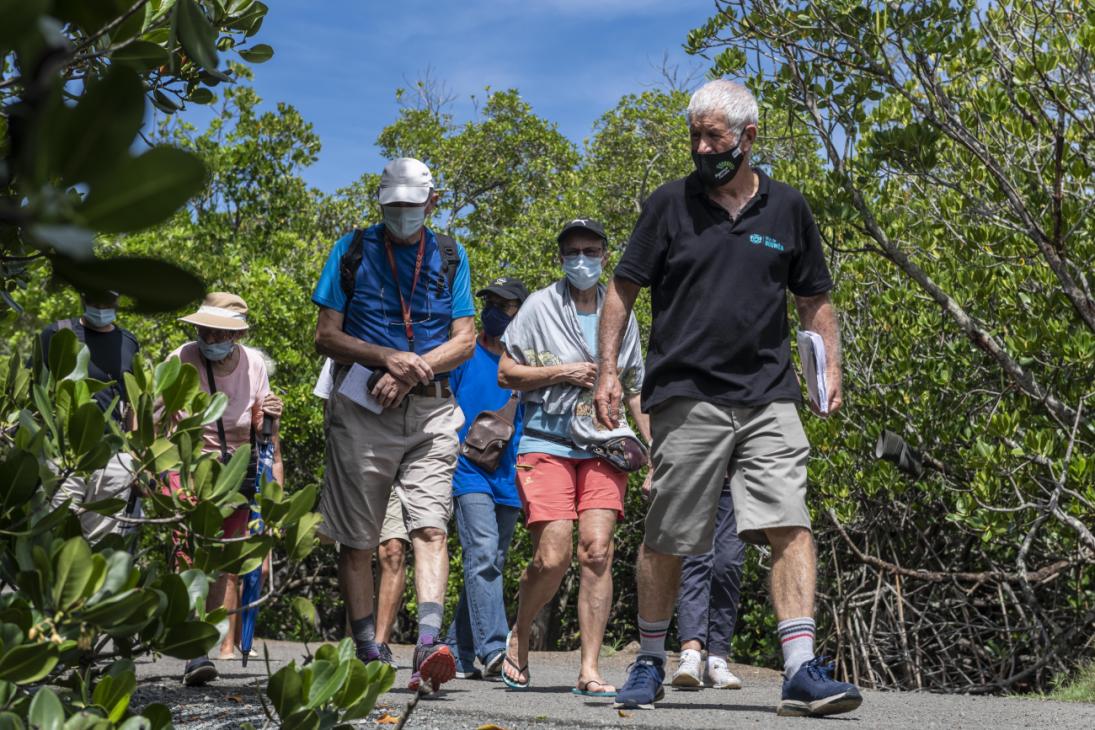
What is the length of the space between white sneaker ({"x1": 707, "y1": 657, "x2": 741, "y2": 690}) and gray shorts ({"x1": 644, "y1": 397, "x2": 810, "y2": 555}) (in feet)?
6.38

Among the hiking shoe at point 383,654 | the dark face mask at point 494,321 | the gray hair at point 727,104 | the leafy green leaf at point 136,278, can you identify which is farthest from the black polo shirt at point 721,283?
the leafy green leaf at point 136,278

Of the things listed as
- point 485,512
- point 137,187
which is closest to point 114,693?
point 137,187

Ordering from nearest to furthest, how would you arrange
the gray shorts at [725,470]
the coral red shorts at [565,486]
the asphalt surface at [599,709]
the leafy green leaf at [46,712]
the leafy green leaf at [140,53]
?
the leafy green leaf at [46,712] < the leafy green leaf at [140,53] < the asphalt surface at [599,709] < the gray shorts at [725,470] < the coral red shorts at [565,486]

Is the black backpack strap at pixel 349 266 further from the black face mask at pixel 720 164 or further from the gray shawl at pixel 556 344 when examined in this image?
the black face mask at pixel 720 164

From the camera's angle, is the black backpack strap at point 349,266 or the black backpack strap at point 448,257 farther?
the black backpack strap at point 448,257

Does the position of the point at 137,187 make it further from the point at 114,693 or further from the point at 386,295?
the point at 386,295

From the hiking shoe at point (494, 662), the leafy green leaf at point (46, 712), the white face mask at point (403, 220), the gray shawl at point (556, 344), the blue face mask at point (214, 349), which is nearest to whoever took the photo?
the leafy green leaf at point (46, 712)

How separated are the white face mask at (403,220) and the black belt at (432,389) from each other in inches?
25.0

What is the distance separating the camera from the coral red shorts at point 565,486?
5711 millimetres

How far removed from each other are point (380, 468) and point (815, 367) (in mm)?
1883

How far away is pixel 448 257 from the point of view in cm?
579

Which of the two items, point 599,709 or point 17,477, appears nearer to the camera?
point 17,477

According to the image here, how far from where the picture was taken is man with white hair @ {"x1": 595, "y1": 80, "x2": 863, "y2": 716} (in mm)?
4746

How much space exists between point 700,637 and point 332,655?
4.44 meters
